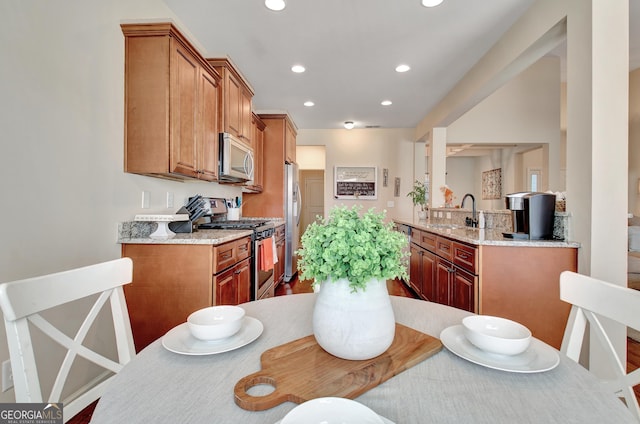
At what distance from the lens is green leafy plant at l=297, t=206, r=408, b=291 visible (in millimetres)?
688

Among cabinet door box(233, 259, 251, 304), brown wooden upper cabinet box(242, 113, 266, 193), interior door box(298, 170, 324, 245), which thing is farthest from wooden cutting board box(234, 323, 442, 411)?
interior door box(298, 170, 324, 245)

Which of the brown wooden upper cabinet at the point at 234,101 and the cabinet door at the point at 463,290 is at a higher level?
the brown wooden upper cabinet at the point at 234,101

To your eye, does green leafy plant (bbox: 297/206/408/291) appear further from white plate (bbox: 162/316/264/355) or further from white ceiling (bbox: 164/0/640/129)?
white ceiling (bbox: 164/0/640/129)

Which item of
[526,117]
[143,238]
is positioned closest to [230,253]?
[143,238]

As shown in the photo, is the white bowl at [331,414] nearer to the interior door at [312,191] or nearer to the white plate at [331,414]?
the white plate at [331,414]

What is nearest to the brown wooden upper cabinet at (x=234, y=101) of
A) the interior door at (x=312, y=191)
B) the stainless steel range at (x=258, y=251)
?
the stainless steel range at (x=258, y=251)

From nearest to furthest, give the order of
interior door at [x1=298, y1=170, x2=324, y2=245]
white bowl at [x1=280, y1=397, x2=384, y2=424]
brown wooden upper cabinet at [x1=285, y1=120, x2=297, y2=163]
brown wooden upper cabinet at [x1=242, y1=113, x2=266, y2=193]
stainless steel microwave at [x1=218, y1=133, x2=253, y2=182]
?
white bowl at [x1=280, y1=397, x2=384, y2=424], stainless steel microwave at [x1=218, y1=133, x2=253, y2=182], brown wooden upper cabinet at [x1=242, y1=113, x2=266, y2=193], brown wooden upper cabinet at [x1=285, y1=120, x2=297, y2=163], interior door at [x1=298, y1=170, x2=324, y2=245]

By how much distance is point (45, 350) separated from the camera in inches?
57.6

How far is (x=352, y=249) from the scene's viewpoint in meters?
0.69

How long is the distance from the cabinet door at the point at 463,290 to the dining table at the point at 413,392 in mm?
1454

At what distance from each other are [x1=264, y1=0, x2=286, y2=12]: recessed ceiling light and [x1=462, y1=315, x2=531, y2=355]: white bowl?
7.84ft

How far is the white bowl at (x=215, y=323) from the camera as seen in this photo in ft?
2.58

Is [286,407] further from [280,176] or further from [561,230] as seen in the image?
[280,176]

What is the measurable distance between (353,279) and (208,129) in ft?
7.14
